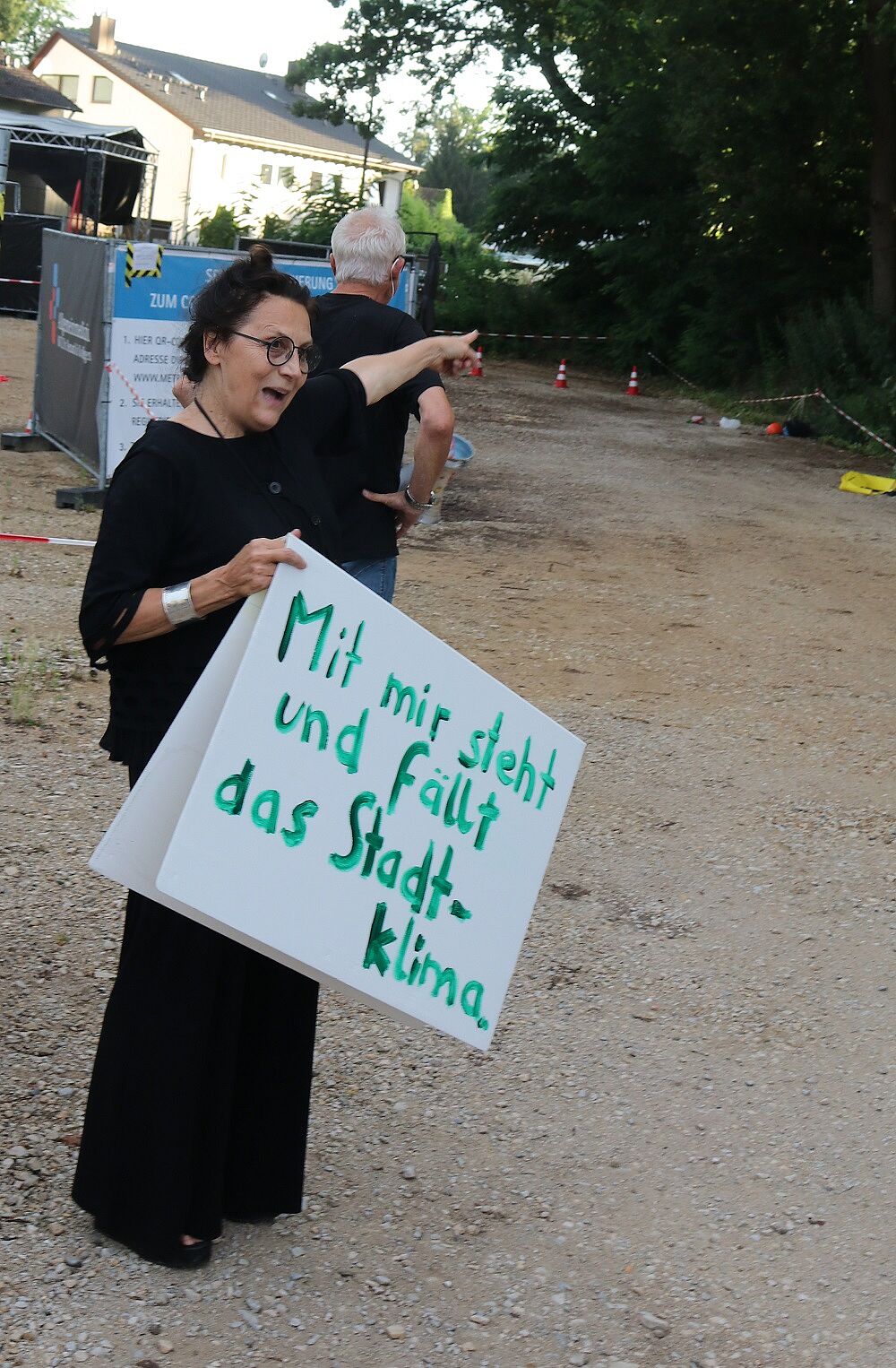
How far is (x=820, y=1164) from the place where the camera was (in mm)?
3848

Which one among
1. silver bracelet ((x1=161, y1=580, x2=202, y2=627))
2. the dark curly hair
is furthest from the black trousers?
the dark curly hair

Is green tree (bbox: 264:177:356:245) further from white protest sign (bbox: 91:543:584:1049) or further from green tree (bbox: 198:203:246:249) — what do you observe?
white protest sign (bbox: 91:543:584:1049)

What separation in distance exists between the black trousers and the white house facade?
6017 cm

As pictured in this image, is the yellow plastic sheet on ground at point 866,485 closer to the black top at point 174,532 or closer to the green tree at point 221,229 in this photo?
the black top at point 174,532

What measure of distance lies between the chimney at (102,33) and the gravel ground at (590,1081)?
2676 inches

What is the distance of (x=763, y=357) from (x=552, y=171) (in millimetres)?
9055

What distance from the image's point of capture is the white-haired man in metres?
4.43

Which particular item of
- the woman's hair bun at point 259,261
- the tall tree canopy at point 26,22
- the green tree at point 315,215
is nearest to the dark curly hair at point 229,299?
the woman's hair bun at point 259,261

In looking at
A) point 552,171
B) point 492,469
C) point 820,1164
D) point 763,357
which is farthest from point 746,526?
point 552,171

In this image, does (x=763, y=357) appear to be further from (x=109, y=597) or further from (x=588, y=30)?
(x=109, y=597)

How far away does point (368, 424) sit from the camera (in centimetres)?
442

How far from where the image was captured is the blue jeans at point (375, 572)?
4.52m

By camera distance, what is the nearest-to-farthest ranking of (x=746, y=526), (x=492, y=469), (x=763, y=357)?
1. (x=746, y=526)
2. (x=492, y=469)
3. (x=763, y=357)

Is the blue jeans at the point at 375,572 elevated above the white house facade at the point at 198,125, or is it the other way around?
the white house facade at the point at 198,125
